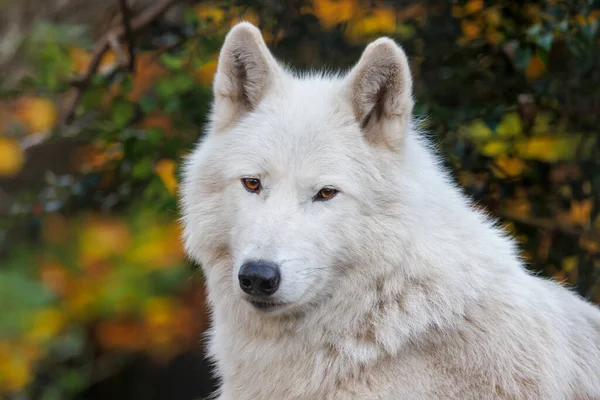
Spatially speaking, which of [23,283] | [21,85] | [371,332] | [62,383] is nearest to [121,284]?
[23,283]

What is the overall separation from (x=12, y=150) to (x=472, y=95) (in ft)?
16.7

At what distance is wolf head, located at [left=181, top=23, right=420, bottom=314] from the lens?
3043 millimetres

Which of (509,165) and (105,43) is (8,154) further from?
(509,165)

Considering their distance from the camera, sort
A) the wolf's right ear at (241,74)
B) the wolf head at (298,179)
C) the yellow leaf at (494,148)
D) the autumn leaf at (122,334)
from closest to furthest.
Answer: the wolf head at (298,179) < the wolf's right ear at (241,74) < the yellow leaf at (494,148) < the autumn leaf at (122,334)

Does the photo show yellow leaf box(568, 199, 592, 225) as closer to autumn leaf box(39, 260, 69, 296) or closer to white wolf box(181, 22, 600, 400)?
white wolf box(181, 22, 600, 400)

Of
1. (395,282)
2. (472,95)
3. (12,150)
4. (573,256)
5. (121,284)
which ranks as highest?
(472,95)

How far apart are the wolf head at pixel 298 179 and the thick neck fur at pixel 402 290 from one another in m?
0.05

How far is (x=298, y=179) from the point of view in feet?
10.3

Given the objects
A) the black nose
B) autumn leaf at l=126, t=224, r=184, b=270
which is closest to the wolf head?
the black nose

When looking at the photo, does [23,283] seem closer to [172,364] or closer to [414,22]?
[172,364]

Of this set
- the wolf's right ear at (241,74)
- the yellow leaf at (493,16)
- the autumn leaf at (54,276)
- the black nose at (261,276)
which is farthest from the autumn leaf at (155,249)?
the black nose at (261,276)

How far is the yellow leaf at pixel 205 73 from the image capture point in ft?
17.7

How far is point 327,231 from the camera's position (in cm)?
312

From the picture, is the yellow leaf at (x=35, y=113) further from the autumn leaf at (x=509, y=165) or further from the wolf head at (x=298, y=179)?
the wolf head at (x=298, y=179)
